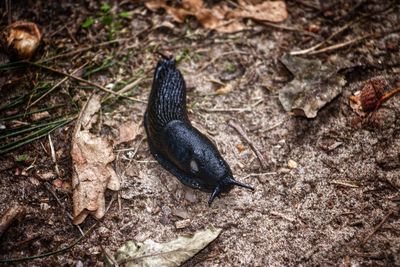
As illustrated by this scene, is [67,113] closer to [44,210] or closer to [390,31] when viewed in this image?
[44,210]

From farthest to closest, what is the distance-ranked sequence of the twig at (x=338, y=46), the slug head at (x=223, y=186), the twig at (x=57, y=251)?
the twig at (x=338, y=46) < the slug head at (x=223, y=186) < the twig at (x=57, y=251)

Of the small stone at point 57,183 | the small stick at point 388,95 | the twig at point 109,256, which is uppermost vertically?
the small stick at point 388,95

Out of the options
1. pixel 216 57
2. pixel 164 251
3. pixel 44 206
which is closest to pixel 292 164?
pixel 164 251

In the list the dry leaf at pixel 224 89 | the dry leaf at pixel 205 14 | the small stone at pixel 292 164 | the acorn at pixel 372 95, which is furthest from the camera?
the dry leaf at pixel 205 14

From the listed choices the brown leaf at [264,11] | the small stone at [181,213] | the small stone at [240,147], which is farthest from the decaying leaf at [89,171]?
the brown leaf at [264,11]

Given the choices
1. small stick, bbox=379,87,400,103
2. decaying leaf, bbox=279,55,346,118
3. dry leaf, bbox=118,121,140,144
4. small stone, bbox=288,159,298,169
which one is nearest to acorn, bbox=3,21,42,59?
dry leaf, bbox=118,121,140,144

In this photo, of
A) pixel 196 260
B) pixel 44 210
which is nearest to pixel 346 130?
pixel 196 260

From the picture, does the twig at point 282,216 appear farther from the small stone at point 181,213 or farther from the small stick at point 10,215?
the small stick at point 10,215

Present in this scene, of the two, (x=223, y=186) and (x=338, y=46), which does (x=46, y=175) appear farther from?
(x=338, y=46)
